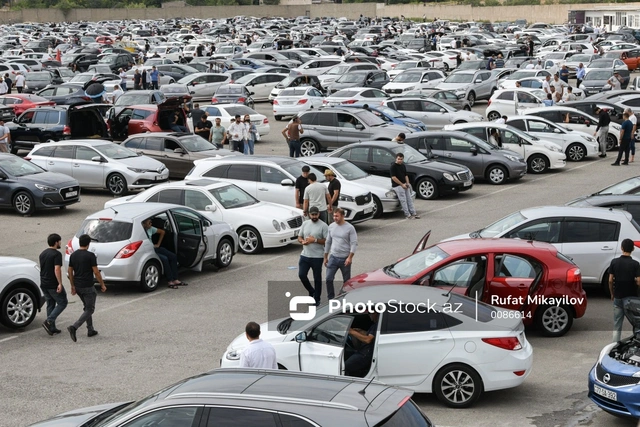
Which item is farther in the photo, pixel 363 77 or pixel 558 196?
pixel 363 77

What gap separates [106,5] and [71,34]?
48.2m

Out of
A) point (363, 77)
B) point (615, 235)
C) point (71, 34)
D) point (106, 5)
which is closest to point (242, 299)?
point (615, 235)

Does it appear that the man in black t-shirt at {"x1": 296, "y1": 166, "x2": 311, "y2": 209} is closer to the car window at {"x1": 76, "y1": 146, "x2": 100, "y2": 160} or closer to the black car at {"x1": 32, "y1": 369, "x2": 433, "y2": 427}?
the car window at {"x1": 76, "y1": 146, "x2": 100, "y2": 160}

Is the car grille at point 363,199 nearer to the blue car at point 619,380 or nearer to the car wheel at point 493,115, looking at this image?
the blue car at point 619,380

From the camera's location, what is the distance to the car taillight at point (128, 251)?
1606 centimetres

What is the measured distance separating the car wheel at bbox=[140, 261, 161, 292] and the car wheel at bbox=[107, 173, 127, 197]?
8.64m

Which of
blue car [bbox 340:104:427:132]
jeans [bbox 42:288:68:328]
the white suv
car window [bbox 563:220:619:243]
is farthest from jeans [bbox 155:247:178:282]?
blue car [bbox 340:104:427:132]

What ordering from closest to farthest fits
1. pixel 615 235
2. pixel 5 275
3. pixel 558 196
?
pixel 5 275 < pixel 615 235 < pixel 558 196

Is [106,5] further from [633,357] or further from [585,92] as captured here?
[633,357]

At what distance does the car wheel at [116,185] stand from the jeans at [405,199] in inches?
292

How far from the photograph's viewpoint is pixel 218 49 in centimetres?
6688

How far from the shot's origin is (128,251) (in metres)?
16.1

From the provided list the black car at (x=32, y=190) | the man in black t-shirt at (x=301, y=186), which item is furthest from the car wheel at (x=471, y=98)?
the man in black t-shirt at (x=301, y=186)

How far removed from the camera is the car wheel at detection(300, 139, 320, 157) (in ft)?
95.6
